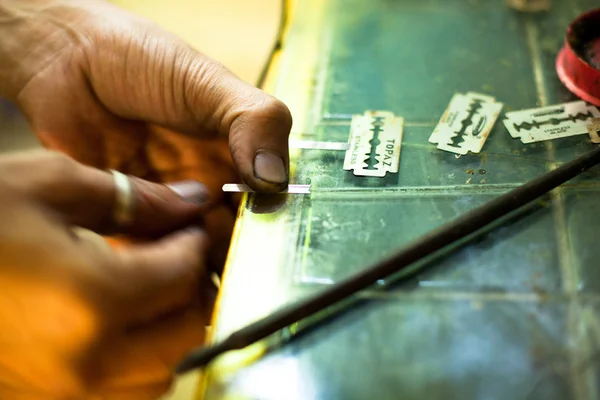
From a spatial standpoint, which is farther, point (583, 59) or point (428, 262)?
point (583, 59)

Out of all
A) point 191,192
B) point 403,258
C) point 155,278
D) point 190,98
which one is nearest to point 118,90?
point 190,98

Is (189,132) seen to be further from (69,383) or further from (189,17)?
(189,17)

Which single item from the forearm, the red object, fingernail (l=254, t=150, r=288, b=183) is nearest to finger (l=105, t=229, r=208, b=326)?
fingernail (l=254, t=150, r=288, b=183)

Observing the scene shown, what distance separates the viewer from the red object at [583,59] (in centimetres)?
72

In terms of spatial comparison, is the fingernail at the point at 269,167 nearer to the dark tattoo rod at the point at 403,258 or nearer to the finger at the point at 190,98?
the finger at the point at 190,98

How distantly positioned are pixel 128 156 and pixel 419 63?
544 mm

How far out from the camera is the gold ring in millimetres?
530

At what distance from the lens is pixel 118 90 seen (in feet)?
2.61

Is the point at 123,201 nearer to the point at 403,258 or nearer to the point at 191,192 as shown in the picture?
the point at 191,192

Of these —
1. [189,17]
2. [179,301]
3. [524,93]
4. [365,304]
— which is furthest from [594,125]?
[189,17]

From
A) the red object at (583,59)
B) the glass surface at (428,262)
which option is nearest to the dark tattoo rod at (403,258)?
the glass surface at (428,262)

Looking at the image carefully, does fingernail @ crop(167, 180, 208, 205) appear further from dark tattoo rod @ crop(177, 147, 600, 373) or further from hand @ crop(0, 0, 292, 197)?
dark tattoo rod @ crop(177, 147, 600, 373)

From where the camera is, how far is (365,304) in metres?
0.52

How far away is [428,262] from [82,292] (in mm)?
359
